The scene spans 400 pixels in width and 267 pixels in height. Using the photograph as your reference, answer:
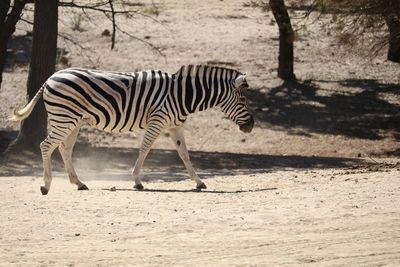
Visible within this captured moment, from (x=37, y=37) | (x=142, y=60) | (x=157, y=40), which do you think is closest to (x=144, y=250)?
(x=37, y=37)

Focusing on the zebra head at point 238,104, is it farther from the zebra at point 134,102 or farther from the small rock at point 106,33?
the small rock at point 106,33

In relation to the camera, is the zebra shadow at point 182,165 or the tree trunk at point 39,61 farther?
the tree trunk at point 39,61

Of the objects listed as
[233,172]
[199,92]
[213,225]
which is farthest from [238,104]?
→ [213,225]

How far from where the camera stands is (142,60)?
27938 mm

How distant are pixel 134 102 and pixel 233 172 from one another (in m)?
3.57

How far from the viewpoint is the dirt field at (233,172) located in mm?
10125

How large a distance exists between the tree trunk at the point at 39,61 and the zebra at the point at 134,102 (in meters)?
5.01

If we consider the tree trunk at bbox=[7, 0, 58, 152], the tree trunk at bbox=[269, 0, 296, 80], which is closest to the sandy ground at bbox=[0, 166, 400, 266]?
the tree trunk at bbox=[7, 0, 58, 152]

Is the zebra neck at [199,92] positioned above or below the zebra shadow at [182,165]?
above

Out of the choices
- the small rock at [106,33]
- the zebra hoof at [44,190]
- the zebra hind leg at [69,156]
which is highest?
the small rock at [106,33]

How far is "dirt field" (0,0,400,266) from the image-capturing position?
10.1 metres

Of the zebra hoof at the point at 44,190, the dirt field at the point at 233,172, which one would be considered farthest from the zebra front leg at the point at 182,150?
the zebra hoof at the point at 44,190

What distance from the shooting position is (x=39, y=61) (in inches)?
789

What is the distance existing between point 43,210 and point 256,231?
3.12m
